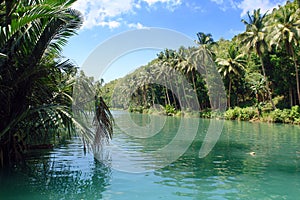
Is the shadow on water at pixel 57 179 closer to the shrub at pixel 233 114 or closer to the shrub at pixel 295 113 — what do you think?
the shrub at pixel 295 113

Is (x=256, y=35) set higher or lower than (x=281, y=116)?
higher

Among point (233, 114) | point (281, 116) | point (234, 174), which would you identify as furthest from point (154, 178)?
point (233, 114)

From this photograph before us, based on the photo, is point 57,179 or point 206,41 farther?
point 206,41

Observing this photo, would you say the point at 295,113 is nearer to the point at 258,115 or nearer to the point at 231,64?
the point at 258,115

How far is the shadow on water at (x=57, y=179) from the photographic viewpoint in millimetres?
7070

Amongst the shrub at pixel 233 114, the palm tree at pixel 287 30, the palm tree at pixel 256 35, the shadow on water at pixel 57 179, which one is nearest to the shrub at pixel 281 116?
the palm tree at pixel 256 35

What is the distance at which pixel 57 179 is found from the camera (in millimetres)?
8383

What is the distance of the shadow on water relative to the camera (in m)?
7.07

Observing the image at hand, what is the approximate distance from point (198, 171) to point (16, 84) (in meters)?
6.41

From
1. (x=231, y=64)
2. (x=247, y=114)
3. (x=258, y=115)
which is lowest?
(x=258, y=115)

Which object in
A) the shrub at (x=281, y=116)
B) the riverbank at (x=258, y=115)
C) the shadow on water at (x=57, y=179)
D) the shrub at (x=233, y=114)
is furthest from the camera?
the shrub at (x=233, y=114)

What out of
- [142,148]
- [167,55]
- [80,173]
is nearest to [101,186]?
[80,173]

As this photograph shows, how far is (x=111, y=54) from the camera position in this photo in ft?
41.0

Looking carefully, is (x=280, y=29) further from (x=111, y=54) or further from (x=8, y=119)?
(x=8, y=119)
